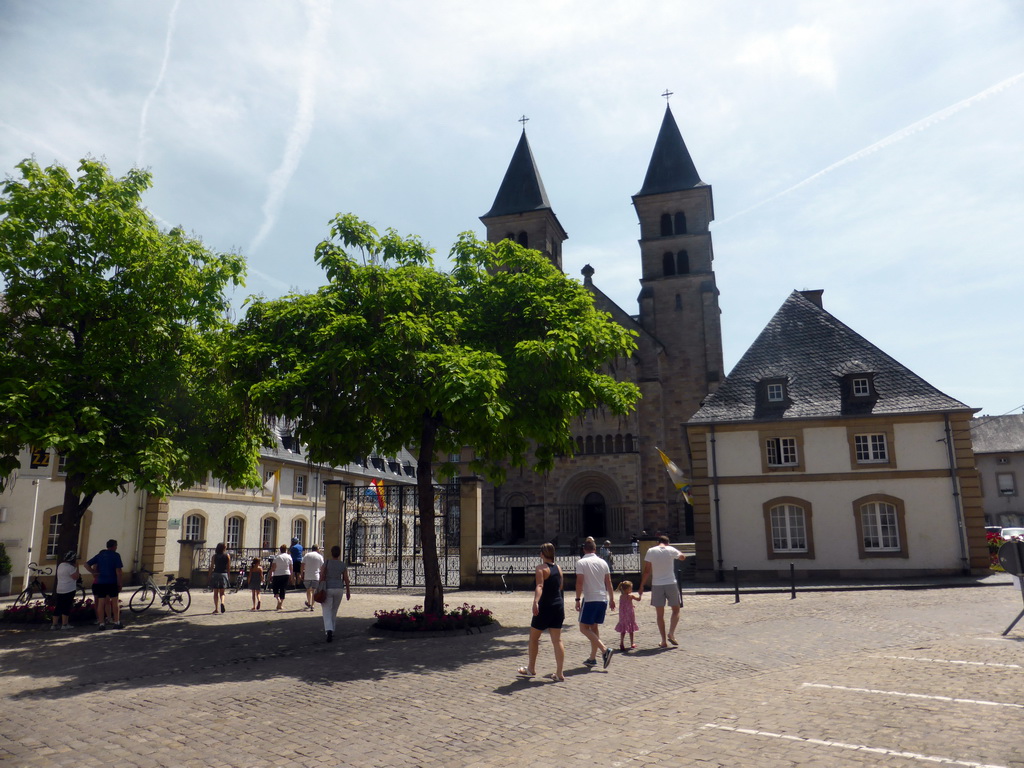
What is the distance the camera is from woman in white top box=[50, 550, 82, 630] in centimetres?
1434

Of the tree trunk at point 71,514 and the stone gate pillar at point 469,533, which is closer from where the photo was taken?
the tree trunk at point 71,514

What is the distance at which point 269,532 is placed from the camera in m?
34.3

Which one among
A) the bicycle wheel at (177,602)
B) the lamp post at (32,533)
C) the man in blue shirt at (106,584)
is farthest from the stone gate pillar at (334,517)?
the man in blue shirt at (106,584)

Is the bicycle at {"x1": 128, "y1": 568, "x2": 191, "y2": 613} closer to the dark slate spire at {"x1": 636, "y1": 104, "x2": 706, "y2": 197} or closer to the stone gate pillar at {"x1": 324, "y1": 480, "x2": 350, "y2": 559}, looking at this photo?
the stone gate pillar at {"x1": 324, "y1": 480, "x2": 350, "y2": 559}

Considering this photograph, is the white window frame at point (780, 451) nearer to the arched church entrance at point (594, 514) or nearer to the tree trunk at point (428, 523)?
the tree trunk at point (428, 523)

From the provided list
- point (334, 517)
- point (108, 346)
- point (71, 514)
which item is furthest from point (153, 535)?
point (108, 346)

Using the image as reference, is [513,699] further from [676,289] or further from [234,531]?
[676,289]

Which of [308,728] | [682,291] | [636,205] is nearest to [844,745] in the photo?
[308,728]

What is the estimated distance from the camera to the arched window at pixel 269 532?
33.7m

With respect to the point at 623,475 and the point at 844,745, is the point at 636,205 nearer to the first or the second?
the point at 623,475

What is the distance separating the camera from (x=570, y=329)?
13570mm

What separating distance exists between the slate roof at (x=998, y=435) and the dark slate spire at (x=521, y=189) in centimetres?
3684

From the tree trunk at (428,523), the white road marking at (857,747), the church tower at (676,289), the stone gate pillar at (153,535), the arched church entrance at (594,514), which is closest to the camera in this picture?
the white road marking at (857,747)

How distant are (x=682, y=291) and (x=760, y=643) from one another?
40405 millimetres
